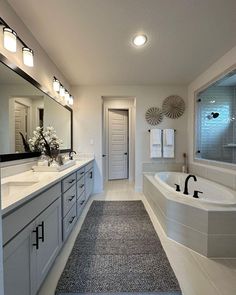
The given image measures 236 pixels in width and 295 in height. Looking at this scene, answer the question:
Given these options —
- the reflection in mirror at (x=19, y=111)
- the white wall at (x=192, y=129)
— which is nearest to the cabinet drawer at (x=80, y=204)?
the reflection in mirror at (x=19, y=111)

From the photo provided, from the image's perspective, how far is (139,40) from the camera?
2463mm

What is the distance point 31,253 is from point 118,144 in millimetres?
4518

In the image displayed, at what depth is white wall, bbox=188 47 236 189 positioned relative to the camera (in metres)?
2.57

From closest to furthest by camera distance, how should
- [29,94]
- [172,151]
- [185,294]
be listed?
[185,294] → [29,94] → [172,151]

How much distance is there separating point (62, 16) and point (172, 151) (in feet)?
10.3

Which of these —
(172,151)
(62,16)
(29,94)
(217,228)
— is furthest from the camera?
(172,151)

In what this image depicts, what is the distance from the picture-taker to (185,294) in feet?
4.53

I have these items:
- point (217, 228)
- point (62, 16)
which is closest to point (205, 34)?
point (62, 16)

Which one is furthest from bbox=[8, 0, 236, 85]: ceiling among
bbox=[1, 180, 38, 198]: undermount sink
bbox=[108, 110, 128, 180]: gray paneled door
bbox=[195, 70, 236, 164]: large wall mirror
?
bbox=[108, 110, 128, 180]: gray paneled door

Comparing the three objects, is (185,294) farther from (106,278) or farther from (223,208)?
(223,208)

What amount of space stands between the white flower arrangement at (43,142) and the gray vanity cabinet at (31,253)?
3.12ft

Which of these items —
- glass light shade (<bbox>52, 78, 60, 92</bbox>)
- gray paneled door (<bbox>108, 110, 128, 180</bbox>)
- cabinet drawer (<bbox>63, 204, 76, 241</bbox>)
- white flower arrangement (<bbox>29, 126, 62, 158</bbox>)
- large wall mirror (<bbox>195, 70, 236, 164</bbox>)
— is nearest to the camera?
cabinet drawer (<bbox>63, 204, 76, 241</bbox>)

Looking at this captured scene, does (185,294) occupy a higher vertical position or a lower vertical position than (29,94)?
lower

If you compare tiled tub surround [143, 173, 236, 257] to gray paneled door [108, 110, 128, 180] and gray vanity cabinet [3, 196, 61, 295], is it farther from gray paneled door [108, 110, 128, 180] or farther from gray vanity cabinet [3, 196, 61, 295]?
gray paneled door [108, 110, 128, 180]
